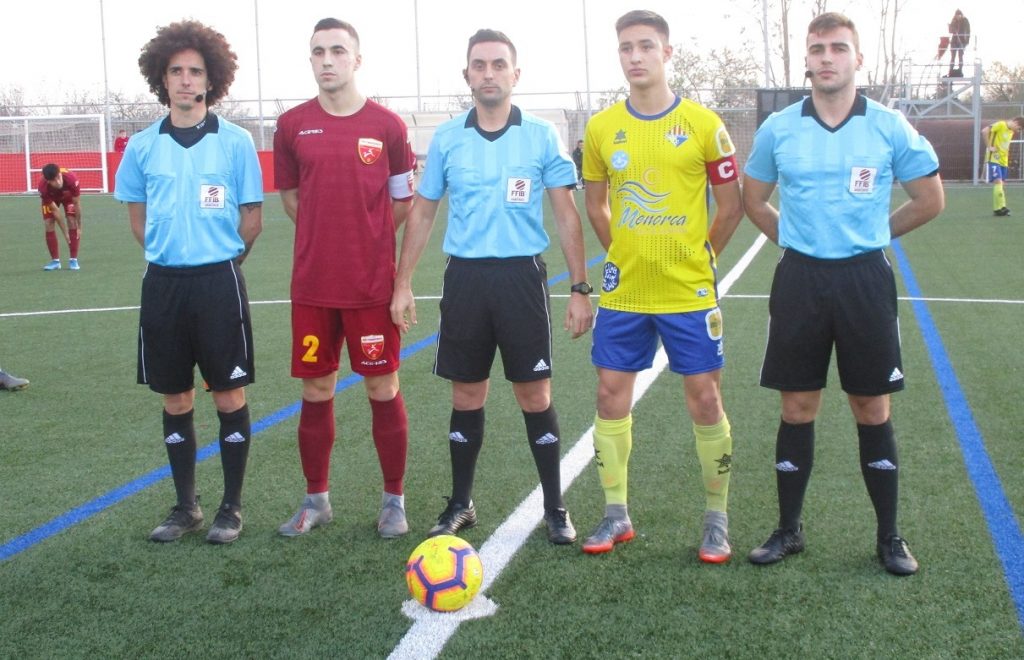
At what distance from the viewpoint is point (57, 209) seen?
51.8 feet

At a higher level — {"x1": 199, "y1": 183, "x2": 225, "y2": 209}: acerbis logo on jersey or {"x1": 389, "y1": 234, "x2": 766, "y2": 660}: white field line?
{"x1": 199, "y1": 183, "x2": 225, "y2": 209}: acerbis logo on jersey

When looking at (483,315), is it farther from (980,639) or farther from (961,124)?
(961,124)

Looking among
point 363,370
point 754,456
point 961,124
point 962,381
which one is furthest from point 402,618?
point 961,124

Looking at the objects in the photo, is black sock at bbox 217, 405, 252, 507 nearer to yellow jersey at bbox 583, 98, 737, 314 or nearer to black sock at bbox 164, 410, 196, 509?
black sock at bbox 164, 410, 196, 509

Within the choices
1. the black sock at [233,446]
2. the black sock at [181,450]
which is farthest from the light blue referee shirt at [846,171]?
the black sock at [181,450]

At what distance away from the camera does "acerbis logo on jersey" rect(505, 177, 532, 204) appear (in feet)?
14.1

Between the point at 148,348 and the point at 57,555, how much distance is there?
35.9 inches

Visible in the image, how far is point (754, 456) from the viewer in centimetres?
554

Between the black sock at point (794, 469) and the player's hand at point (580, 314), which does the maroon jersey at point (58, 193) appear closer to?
the player's hand at point (580, 314)

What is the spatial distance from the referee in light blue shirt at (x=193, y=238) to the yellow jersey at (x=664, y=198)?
159cm

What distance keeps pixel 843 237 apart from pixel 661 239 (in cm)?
67

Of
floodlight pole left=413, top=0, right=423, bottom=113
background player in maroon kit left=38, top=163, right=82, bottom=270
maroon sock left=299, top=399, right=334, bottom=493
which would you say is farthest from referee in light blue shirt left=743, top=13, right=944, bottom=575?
floodlight pole left=413, top=0, right=423, bottom=113

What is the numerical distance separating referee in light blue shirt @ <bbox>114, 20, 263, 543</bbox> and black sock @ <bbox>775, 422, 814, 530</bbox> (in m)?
2.27

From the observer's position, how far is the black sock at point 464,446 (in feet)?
15.1
